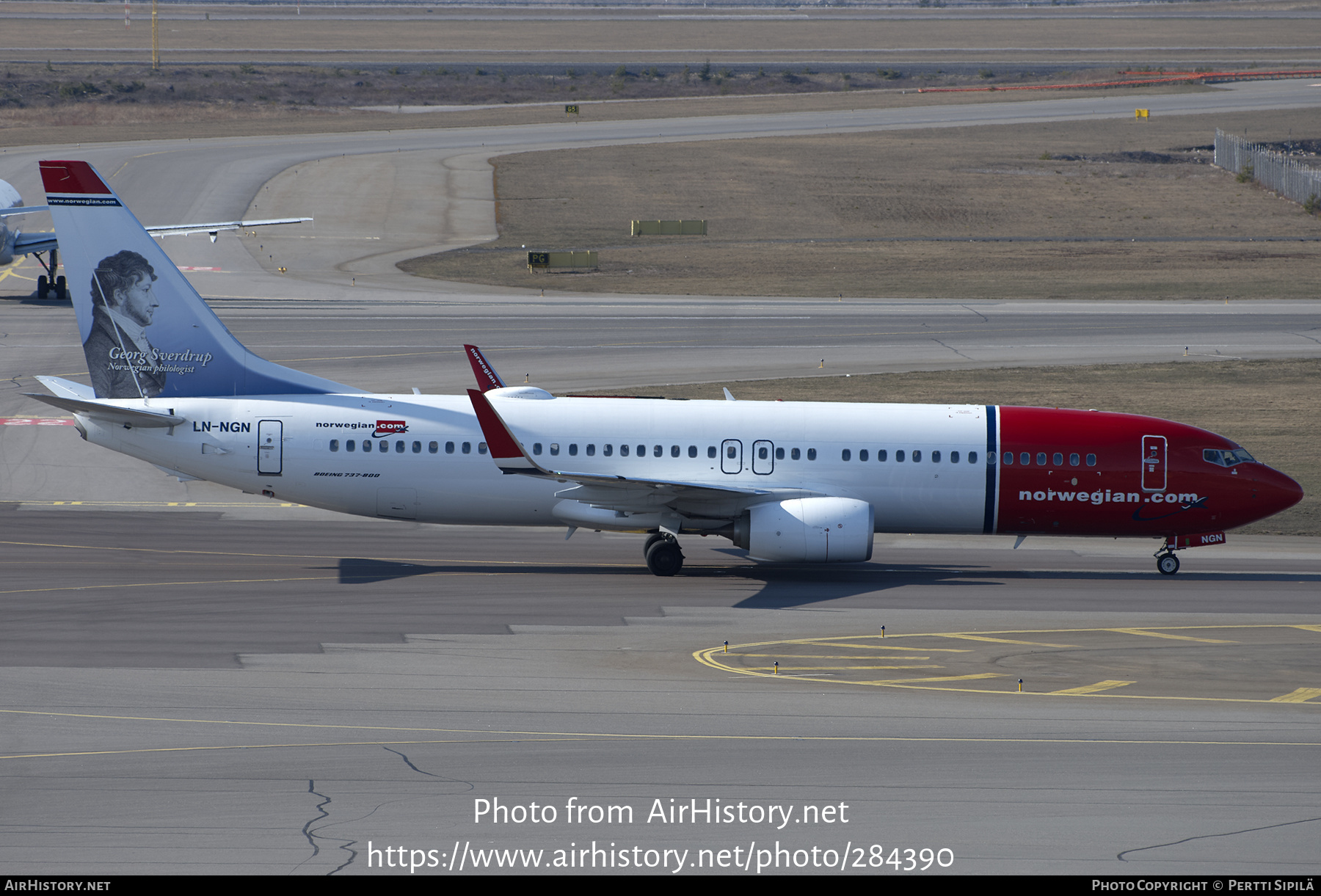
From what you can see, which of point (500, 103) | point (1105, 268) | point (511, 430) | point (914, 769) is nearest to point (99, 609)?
point (511, 430)

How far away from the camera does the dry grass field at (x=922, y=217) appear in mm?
77625

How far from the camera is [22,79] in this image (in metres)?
148

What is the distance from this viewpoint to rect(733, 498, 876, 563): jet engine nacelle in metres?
32.5

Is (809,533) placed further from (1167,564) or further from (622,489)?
(1167,564)

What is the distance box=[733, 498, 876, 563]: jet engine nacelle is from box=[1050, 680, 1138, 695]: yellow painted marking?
7.34 meters

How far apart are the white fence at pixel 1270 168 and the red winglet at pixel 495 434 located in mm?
84613

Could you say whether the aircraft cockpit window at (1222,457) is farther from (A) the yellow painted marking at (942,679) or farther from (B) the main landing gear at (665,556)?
(B) the main landing gear at (665,556)

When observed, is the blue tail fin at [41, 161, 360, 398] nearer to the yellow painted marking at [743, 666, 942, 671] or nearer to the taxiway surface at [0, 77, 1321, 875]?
the taxiway surface at [0, 77, 1321, 875]

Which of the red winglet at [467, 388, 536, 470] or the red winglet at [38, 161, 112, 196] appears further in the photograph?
the red winglet at [38, 161, 112, 196]

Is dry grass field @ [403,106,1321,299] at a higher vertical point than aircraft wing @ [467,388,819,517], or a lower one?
higher

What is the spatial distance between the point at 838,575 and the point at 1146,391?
2389 centimetres

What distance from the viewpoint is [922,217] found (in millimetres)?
95188

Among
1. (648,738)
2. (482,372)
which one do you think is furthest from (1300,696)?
(482,372)

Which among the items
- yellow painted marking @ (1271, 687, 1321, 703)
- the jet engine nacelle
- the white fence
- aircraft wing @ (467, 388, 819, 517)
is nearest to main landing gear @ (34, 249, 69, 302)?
aircraft wing @ (467, 388, 819, 517)
